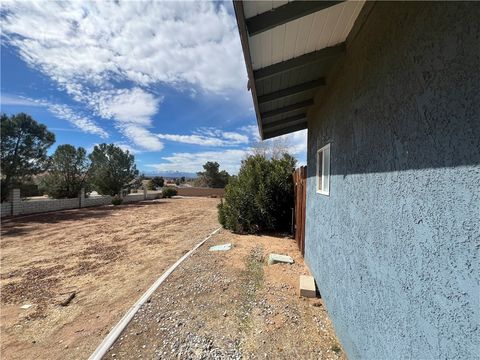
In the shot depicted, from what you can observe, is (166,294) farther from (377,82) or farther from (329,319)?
(377,82)

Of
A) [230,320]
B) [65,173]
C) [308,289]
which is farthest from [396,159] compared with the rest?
[65,173]

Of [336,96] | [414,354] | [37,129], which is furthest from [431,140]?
[37,129]

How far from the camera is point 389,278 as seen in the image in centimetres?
179

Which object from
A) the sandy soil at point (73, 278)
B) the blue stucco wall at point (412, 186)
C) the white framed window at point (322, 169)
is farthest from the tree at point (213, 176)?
the blue stucco wall at point (412, 186)

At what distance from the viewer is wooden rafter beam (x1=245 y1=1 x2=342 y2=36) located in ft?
7.11

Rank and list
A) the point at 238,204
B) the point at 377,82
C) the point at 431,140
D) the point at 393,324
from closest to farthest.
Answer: the point at 431,140 < the point at 393,324 < the point at 377,82 < the point at 238,204

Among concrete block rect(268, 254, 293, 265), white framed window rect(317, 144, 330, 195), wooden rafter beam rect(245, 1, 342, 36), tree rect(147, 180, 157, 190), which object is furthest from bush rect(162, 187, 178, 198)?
wooden rafter beam rect(245, 1, 342, 36)

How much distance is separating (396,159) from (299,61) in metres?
2.04

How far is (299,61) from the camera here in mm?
3238

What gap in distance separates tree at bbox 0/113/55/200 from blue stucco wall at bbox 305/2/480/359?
62.2ft

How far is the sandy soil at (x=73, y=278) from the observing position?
3518 mm

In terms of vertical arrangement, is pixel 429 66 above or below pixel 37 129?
below

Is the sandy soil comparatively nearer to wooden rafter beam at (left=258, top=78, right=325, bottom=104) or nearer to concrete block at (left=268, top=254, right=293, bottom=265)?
concrete block at (left=268, top=254, right=293, bottom=265)

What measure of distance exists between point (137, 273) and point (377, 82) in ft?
18.6
